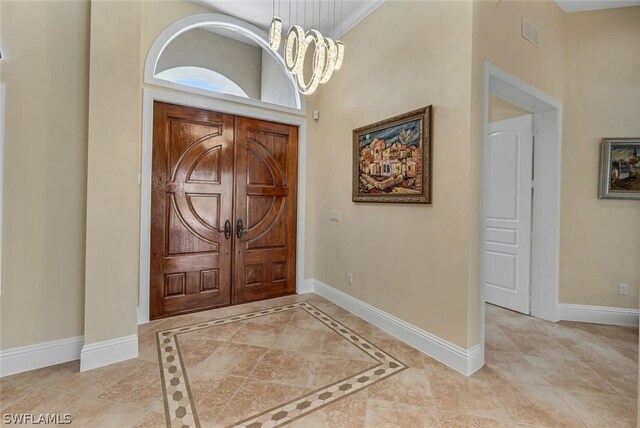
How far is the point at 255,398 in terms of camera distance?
1854 mm

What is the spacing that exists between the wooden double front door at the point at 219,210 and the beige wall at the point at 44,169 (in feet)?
2.78

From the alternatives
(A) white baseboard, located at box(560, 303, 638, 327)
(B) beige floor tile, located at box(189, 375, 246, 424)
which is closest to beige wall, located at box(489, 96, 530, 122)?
(A) white baseboard, located at box(560, 303, 638, 327)

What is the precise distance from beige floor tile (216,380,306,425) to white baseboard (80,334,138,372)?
1037 mm

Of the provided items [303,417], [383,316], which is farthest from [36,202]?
[383,316]

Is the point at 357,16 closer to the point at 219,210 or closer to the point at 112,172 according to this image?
the point at 219,210

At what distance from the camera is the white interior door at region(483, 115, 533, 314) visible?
3365mm

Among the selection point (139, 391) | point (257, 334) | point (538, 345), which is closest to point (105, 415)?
point (139, 391)

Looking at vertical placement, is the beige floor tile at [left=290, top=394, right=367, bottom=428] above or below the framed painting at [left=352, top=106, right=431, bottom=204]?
below

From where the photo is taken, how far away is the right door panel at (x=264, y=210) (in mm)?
3613

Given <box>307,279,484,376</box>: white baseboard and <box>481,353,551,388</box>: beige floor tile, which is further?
<box>307,279,484,376</box>: white baseboard

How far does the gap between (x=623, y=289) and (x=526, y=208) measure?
1256mm

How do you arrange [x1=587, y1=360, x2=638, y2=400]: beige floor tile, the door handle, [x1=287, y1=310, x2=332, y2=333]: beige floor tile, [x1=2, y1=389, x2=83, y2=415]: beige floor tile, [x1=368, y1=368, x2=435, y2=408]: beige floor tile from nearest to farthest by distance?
[x1=2, y1=389, x2=83, y2=415]: beige floor tile → [x1=368, y1=368, x2=435, y2=408]: beige floor tile → [x1=587, y1=360, x2=638, y2=400]: beige floor tile → [x1=287, y1=310, x2=332, y2=333]: beige floor tile → the door handle

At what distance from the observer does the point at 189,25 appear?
3.24 m

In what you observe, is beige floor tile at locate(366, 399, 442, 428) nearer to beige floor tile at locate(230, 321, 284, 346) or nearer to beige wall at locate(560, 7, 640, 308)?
beige floor tile at locate(230, 321, 284, 346)
